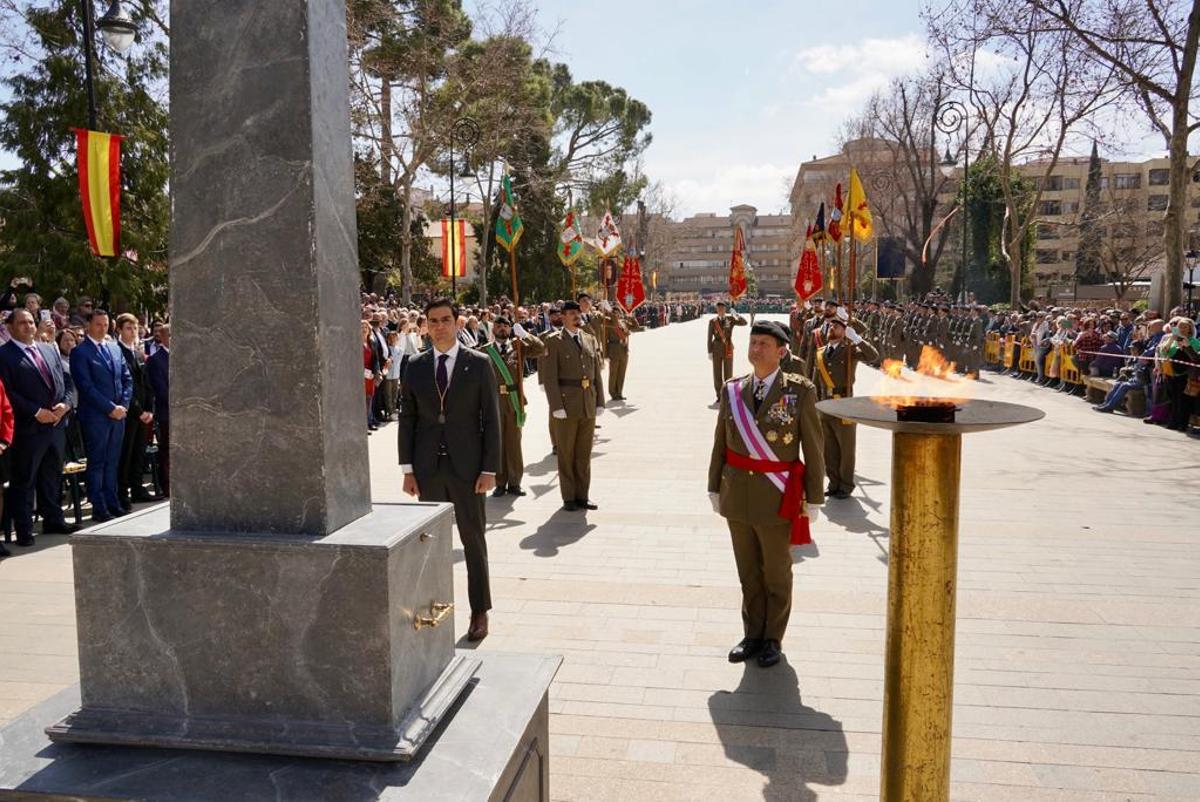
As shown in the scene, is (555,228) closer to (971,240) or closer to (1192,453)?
(971,240)

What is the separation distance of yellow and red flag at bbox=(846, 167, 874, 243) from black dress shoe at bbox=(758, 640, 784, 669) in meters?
6.34

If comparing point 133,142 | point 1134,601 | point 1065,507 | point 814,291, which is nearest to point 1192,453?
point 1065,507

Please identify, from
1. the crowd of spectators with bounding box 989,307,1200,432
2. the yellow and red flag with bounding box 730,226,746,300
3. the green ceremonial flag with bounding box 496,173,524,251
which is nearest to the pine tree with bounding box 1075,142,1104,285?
the crowd of spectators with bounding box 989,307,1200,432

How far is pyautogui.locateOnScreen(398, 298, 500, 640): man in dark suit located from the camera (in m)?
5.06

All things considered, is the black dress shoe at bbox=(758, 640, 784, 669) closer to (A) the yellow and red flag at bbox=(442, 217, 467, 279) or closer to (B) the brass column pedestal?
(B) the brass column pedestal

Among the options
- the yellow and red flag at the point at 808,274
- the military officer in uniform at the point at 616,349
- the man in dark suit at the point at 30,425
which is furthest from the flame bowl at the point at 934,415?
the military officer in uniform at the point at 616,349

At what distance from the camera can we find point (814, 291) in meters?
14.2

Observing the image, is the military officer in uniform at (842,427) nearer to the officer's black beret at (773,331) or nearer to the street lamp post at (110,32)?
the officer's black beret at (773,331)

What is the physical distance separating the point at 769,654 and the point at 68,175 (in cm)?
1996

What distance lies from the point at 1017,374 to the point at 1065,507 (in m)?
16.7

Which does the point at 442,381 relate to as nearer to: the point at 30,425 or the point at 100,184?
the point at 30,425

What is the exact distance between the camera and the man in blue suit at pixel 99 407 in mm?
8297

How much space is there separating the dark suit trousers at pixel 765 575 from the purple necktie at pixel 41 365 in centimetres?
624

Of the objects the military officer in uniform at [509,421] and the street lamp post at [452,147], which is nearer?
the military officer in uniform at [509,421]
